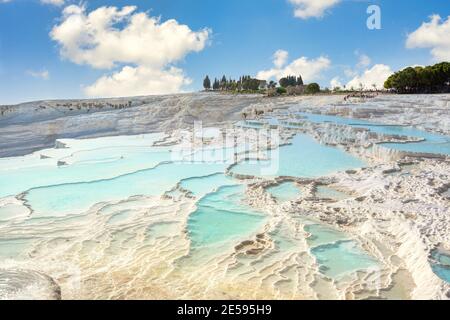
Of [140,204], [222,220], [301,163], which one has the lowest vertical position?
[222,220]

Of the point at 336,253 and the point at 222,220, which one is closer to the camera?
the point at 336,253

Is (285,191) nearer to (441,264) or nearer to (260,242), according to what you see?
(260,242)

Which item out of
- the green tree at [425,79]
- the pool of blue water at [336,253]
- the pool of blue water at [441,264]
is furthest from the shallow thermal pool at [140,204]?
the green tree at [425,79]

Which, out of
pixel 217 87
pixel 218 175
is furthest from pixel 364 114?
pixel 217 87

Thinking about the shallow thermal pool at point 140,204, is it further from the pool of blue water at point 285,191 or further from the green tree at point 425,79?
the green tree at point 425,79

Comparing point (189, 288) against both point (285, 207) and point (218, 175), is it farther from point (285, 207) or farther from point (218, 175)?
point (218, 175)

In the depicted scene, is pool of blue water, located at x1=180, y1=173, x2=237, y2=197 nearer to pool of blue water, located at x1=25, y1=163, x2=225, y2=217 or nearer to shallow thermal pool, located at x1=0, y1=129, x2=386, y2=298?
shallow thermal pool, located at x1=0, y1=129, x2=386, y2=298

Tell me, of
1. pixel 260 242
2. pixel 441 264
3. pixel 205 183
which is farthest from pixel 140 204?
pixel 441 264

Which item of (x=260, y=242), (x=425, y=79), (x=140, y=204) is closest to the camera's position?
(x=260, y=242)
